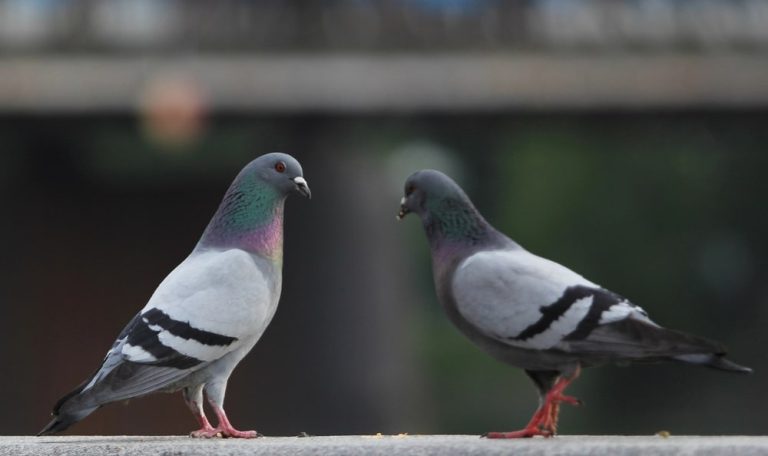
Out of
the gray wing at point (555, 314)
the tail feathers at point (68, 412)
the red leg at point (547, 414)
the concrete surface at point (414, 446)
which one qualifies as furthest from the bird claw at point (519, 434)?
the tail feathers at point (68, 412)

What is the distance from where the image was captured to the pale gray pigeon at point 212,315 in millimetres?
8070

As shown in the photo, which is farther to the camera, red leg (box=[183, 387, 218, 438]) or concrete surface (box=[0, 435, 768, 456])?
red leg (box=[183, 387, 218, 438])

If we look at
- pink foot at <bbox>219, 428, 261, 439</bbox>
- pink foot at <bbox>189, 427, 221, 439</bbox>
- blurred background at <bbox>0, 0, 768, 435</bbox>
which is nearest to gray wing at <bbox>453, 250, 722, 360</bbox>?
pink foot at <bbox>219, 428, 261, 439</bbox>

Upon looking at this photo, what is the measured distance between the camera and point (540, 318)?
7.85 meters

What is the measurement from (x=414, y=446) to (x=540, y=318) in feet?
2.84

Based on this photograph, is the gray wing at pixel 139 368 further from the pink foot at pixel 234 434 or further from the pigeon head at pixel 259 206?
the pigeon head at pixel 259 206

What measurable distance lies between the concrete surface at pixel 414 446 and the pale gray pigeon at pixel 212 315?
21cm

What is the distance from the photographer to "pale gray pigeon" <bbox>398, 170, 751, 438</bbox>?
7746 millimetres

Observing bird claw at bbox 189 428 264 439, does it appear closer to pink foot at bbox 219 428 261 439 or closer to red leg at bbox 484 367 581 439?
pink foot at bbox 219 428 261 439

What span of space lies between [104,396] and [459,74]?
14.9 m

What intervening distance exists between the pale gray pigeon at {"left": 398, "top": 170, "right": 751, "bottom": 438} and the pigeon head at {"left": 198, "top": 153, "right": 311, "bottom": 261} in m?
0.83

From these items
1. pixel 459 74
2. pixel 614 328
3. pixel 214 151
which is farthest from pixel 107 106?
pixel 614 328

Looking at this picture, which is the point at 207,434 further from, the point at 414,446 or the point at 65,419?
the point at 414,446

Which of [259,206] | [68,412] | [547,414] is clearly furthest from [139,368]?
[547,414]
